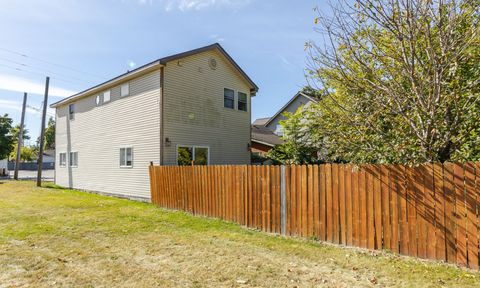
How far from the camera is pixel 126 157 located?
47.8 ft

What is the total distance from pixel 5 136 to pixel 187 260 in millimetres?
38080

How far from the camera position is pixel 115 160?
15242 mm

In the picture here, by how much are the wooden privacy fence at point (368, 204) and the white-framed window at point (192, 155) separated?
15.8 feet

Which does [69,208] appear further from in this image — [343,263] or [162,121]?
[343,263]

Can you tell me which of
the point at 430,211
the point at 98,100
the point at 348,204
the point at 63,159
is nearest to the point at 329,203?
the point at 348,204

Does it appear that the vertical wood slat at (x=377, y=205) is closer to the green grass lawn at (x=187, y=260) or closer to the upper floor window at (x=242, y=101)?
the green grass lawn at (x=187, y=260)

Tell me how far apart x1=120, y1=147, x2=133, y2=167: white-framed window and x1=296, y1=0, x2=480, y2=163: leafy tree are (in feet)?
33.2

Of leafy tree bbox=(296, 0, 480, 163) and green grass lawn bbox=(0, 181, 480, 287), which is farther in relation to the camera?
leafy tree bbox=(296, 0, 480, 163)

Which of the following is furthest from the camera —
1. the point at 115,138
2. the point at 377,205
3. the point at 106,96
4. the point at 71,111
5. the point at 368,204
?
the point at 71,111

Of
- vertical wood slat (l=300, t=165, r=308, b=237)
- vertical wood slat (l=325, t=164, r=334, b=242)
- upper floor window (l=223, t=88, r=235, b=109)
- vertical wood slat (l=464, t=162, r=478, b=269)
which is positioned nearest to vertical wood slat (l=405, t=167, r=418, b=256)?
vertical wood slat (l=464, t=162, r=478, b=269)

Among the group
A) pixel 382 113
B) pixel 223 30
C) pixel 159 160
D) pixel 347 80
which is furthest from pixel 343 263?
pixel 223 30

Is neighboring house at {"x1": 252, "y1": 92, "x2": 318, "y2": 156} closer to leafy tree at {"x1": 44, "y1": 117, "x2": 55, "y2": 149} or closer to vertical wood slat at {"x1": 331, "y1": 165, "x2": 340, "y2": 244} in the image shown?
vertical wood slat at {"x1": 331, "y1": 165, "x2": 340, "y2": 244}

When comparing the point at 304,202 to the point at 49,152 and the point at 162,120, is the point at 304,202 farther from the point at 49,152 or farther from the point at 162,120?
the point at 49,152

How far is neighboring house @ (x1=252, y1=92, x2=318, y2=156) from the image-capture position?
22.0 meters
